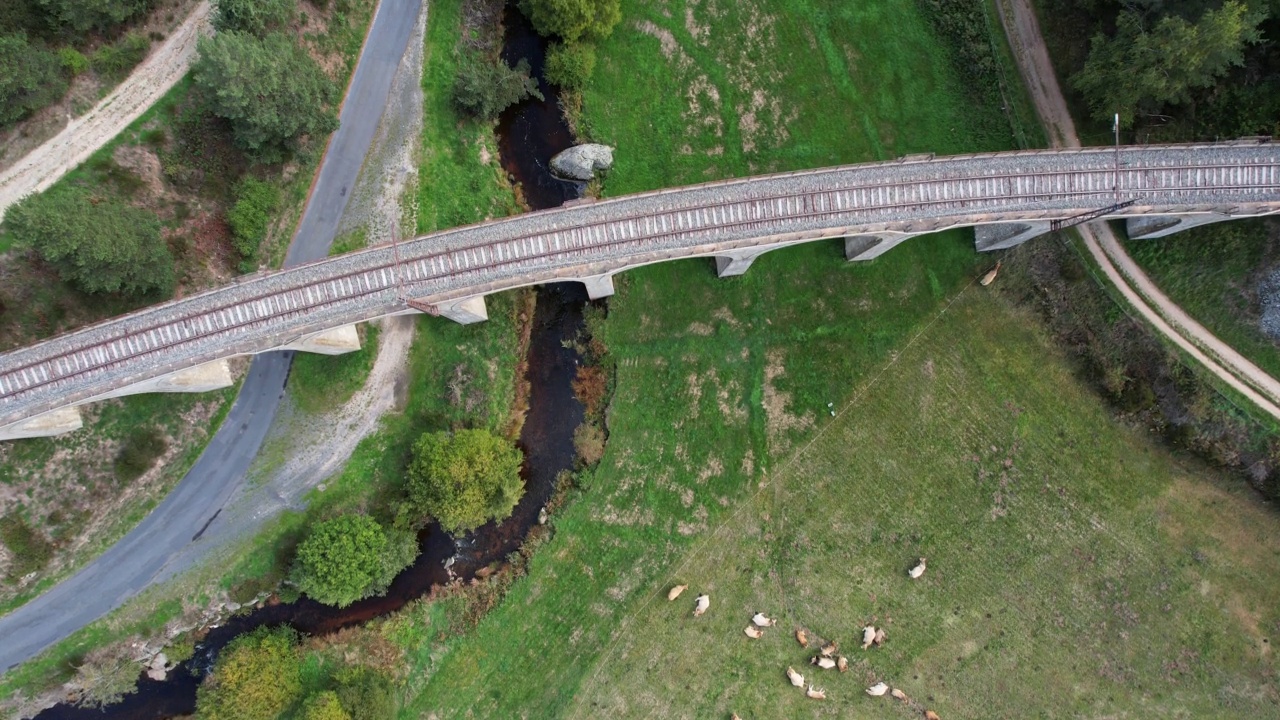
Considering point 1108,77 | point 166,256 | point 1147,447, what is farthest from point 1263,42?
point 166,256

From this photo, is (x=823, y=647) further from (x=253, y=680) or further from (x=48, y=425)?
(x=48, y=425)

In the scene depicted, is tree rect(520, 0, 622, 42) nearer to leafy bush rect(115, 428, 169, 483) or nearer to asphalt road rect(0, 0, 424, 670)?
asphalt road rect(0, 0, 424, 670)

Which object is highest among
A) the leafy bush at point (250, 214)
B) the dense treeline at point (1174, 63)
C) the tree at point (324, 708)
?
the dense treeline at point (1174, 63)

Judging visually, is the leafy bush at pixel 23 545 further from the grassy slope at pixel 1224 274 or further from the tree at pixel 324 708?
the grassy slope at pixel 1224 274

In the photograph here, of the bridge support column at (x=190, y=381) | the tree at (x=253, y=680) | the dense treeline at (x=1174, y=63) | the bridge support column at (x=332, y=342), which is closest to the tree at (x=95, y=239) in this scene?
the bridge support column at (x=190, y=381)

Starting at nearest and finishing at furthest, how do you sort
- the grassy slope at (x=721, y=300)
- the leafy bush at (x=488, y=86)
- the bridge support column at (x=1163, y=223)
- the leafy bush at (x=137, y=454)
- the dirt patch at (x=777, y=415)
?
1. the bridge support column at (x=1163, y=223)
2. the leafy bush at (x=137, y=454)
3. the leafy bush at (x=488, y=86)
4. the grassy slope at (x=721, y=300)
5. the dirt patch at (x=777, y=415)

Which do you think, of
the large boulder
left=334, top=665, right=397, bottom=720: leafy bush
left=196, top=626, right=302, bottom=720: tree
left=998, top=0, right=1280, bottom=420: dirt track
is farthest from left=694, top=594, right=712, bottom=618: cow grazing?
left=998, top=0, right=1280, bottom=420: dirt track
